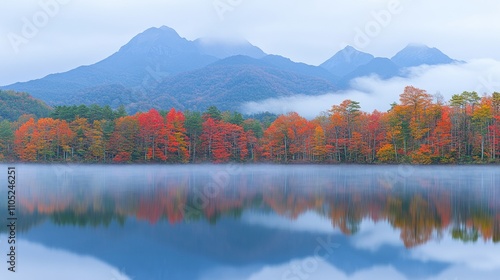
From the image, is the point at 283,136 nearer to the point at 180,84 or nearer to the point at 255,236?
the point at 255,236

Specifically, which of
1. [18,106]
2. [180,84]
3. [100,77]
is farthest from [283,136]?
[100,77]

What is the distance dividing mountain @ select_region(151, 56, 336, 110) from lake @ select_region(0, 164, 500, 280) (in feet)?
339

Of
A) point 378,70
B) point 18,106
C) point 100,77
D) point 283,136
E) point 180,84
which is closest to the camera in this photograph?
point 283,136

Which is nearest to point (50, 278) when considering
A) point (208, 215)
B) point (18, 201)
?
point (208, 215)

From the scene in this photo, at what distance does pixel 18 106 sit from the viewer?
2815 inches

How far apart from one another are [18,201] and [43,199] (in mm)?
915

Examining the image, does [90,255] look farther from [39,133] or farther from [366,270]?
[39,133]

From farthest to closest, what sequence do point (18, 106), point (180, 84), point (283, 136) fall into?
point (180, 84), point (18, 106), point (283, 136)

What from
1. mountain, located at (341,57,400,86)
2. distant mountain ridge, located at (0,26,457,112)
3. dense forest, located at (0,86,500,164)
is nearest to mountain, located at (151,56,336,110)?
distant mountain ridge, located at (0,26,457,112)

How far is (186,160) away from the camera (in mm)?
49406

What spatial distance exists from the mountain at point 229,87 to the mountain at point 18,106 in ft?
170

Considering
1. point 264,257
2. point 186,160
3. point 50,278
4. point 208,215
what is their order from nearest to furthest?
point 50,278, point 264,257, point 208,215, point 186,160

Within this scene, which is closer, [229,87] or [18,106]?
[18,106]

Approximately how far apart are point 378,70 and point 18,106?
144 m
